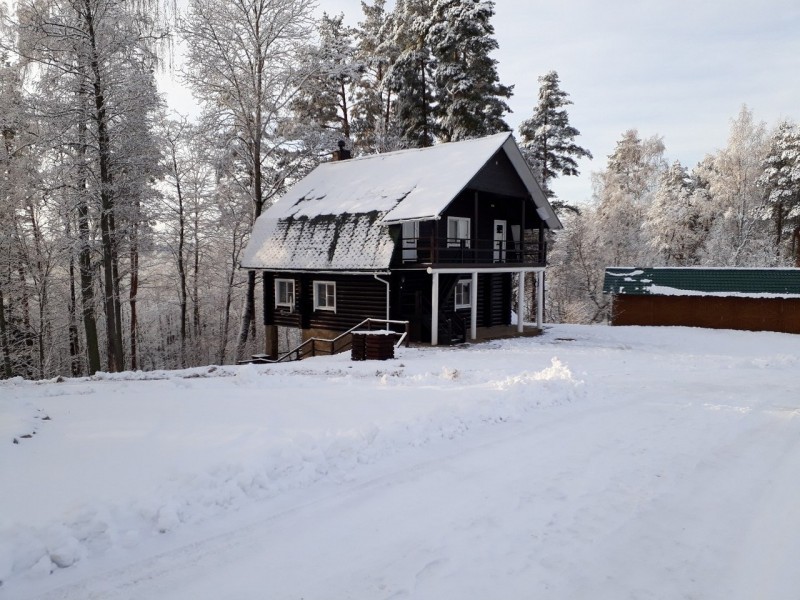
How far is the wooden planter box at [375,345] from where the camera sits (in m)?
15.4

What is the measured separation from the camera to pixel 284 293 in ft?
83.2

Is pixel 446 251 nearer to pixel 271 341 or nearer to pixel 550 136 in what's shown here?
pixel 271 341

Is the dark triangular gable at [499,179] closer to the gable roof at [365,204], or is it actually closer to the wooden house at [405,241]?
the wooden house at [405,241]

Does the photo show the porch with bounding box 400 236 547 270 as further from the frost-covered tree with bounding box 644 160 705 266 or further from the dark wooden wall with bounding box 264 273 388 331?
the frost-covered tree with bounding box 644 160 705 266

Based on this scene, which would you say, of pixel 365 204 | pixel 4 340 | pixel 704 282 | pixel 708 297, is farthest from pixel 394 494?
pixel 704 282

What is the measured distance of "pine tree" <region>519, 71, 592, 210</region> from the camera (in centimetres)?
3434

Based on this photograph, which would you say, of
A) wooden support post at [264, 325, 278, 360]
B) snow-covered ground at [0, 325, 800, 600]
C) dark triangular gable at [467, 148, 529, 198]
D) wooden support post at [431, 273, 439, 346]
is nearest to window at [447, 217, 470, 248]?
dark triangular gable at [467, 148, 529, 198]

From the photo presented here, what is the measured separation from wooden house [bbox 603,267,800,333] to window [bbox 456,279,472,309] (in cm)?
812

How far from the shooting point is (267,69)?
24.2m

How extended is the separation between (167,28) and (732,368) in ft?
70.2

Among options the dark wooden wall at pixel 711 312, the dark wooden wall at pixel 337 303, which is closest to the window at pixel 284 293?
the dark wooden wall at pixel 337 303

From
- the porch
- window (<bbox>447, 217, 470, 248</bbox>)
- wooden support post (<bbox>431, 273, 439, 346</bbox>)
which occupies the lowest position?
wooden support post (<bbox>431, 273, 439, 346</bbox>)

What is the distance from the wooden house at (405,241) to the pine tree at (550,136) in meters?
10.4

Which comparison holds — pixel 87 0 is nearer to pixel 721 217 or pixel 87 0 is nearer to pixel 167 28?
pixel 167 28
